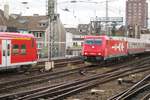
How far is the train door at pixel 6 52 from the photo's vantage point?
2361 cm

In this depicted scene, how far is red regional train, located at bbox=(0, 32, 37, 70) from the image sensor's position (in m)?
23.7

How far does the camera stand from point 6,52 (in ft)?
78.8

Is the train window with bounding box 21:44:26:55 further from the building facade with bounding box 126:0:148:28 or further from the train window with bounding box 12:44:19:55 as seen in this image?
the building facade with bounding box 126:0:148:28

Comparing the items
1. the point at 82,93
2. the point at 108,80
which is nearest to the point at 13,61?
the point at 108,80

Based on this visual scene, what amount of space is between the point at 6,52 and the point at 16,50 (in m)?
1.27

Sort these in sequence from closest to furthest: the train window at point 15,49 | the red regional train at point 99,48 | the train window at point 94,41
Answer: the train window at point 15,49 → the red regional train at point 99,48 → the train window at point 94,41

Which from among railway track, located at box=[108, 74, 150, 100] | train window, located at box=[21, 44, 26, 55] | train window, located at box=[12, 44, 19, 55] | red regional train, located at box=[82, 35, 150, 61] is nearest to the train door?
train window, located at box=[12, 44, 19, 55]

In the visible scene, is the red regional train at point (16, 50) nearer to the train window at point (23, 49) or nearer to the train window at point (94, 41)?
the train window at point (23, 49)

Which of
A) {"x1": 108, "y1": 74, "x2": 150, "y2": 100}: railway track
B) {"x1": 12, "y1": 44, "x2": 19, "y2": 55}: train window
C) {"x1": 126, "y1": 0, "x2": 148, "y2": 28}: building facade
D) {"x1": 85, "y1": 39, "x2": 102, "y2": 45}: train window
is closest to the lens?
{"x1": 108, "y1": 74, "x2": 150, "y2": 100}: railway track

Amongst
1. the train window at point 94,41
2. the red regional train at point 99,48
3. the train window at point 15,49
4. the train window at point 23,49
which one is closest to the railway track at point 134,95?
the train window at point 15,49

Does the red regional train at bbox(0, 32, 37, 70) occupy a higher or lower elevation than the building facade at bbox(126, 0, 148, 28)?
lower

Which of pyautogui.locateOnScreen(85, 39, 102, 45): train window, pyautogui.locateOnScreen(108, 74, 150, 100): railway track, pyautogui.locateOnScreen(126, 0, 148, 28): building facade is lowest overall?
pyautogui.locateOnScreen(108, 74, 150, 100): railway track

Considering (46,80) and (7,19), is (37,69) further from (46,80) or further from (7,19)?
(7,19)

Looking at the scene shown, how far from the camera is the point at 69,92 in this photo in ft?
54.2
